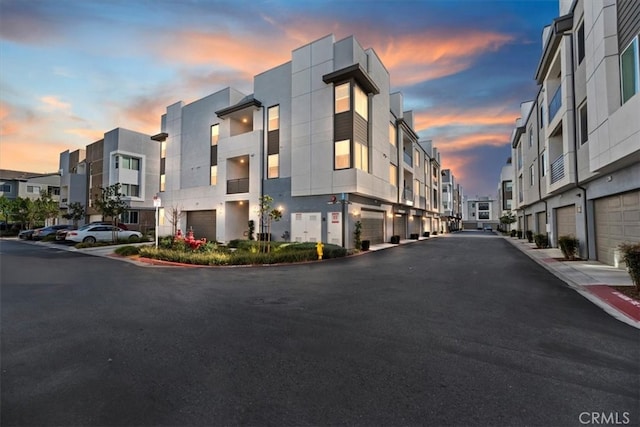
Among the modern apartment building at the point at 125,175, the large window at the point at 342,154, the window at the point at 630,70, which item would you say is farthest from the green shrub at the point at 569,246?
the modern apartment building at the point at 125,175

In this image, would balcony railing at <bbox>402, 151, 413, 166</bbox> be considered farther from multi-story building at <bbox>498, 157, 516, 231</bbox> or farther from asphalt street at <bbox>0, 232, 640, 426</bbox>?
multi-story building at <bbox>498, 157, 516, 231</bbox>

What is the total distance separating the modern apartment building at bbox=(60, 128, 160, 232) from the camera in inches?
1453

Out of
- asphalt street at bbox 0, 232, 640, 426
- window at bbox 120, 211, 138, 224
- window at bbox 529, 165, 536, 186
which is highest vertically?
window at bbox 529, 165, 536, 186

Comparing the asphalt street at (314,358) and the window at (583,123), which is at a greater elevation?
the window at (583,123)

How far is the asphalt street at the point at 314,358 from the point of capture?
2.85 meters

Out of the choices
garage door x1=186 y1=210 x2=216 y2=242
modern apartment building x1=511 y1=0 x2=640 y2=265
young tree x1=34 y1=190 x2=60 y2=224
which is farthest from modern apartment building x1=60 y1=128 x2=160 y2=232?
modern apartment building x1=511 y1=0 x2=640 y2=265

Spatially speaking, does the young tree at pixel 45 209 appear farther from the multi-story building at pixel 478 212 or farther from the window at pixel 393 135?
the multi-story building at pixel 478 212

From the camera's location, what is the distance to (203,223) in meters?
27.2

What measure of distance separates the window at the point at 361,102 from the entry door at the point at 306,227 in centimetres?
790

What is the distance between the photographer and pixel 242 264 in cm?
1335

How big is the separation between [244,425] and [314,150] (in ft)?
61.3

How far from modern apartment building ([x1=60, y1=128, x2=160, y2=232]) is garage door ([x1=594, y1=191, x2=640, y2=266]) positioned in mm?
42718

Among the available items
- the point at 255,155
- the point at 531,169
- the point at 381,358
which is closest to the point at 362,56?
the point at 255,155

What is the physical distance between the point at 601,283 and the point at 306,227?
1524cm
